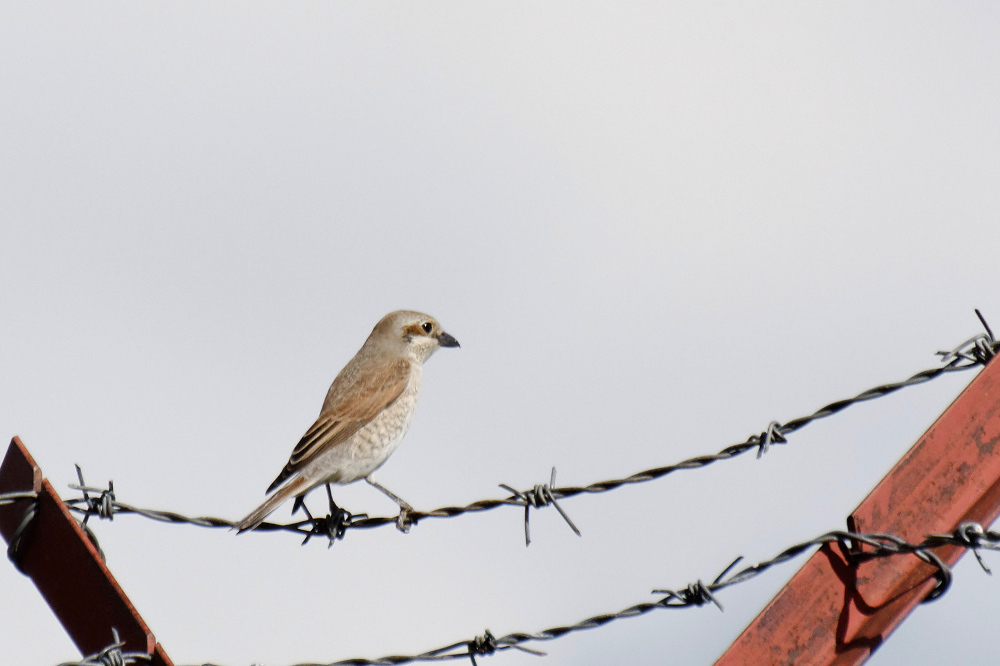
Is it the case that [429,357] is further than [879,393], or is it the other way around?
[429,357]

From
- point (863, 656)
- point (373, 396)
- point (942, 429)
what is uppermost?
point (373, 396)

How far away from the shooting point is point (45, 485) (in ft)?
11.3

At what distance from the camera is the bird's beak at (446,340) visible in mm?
8060

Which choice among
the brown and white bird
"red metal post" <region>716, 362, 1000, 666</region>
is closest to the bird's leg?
the brown and white bird

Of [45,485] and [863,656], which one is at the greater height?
[45,485]

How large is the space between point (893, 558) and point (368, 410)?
171 inches

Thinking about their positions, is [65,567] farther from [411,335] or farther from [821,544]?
[411,335]

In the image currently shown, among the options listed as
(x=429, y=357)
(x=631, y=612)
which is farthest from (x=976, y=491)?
(x=429, y=357)

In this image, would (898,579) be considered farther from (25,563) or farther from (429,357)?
(429,357)

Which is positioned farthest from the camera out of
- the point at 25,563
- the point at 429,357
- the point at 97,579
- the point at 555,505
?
the point at 429,357

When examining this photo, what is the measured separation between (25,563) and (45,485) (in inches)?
12.5

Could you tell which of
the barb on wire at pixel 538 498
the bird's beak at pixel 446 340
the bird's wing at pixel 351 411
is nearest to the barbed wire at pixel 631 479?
the barb on wire at pixel 538 498

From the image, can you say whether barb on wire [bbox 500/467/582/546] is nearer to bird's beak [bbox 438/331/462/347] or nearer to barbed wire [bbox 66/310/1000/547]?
barbed wire [bbox 66/310/1000/547]

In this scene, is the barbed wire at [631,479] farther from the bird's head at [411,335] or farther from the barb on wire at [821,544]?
the bird's head at [411,335]
